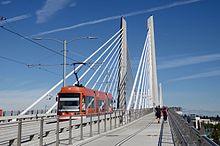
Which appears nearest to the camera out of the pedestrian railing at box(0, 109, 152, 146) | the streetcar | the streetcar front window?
the pedestrian railing at box(0, 109, 152, 146)

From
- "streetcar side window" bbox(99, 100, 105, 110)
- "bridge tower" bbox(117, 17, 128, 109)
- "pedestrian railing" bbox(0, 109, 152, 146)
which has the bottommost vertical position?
"pedestrian railing" bbox(0, 109, 152, 146)

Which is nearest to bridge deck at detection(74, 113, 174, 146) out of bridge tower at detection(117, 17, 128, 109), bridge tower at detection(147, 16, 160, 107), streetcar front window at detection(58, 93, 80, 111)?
streetcar front window at detection(58, 93, 80, 111)

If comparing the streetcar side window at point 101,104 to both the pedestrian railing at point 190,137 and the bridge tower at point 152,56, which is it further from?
the pedestrian railing at point 190,137

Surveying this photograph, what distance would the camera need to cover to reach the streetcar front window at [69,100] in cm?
2592

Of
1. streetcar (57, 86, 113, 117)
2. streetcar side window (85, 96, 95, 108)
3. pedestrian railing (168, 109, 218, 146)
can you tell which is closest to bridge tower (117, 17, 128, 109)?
streetcar side window (85, 96, 95, 108)

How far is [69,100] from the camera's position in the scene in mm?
26047

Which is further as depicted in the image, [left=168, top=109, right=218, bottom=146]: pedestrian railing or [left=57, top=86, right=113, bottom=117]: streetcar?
[left=57, top=86, right=113, bottom=117]: streetcar

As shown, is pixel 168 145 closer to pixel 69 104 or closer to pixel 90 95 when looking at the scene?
pixel 69 104

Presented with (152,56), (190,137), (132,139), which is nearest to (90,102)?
(132,139)

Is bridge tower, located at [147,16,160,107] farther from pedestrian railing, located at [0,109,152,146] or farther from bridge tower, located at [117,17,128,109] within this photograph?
pedestrian railing, located at [0,109,152,146]

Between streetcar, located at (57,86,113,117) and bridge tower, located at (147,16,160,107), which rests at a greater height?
bridge tower, located at (147,16,160,107)

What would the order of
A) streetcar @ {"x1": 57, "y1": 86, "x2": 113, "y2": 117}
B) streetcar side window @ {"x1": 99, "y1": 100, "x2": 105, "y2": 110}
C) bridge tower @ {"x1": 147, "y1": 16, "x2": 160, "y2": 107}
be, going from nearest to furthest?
streetcar @ {"x1": 57, "y1": 86, "x2": 113, "y2": 117}
streetcar side window @ {"x1": 99, "y1": 100, "x2": 105, "y2": 110}
bridge tower @ {"x1": 147, "y1": 16, "x2": 160, "y2": 107}

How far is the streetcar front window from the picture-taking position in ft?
85.0

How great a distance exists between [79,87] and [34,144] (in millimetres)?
16457
